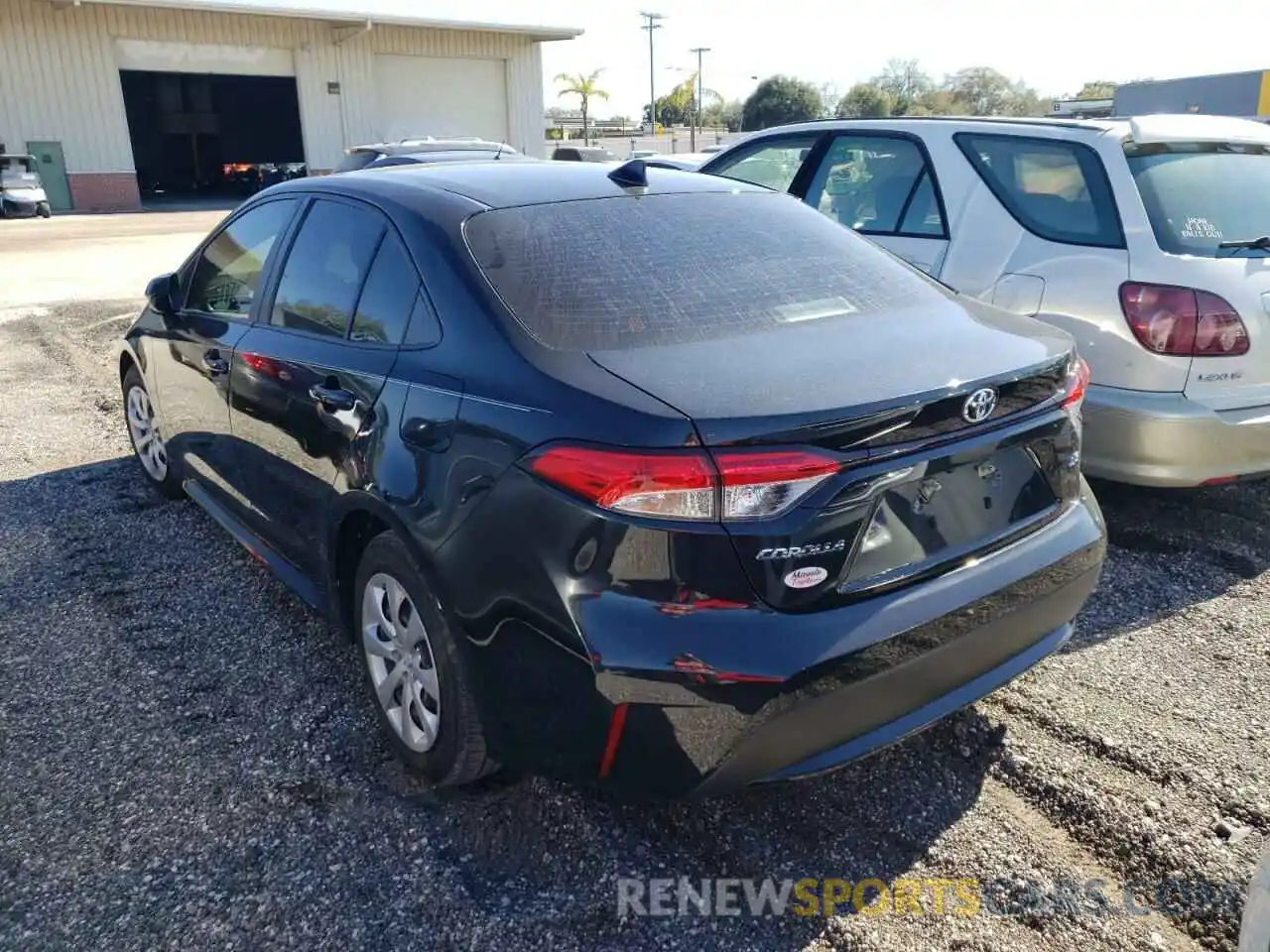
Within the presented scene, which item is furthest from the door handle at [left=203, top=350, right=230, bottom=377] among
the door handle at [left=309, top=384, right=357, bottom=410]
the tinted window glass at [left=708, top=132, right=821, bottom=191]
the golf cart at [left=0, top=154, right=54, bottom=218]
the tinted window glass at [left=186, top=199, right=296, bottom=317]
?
the golf cart at [left=0, top=154, right=54, bottom=218]

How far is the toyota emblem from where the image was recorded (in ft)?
7.38

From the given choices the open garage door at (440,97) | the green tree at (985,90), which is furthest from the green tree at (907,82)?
the open garage door at (440,97)

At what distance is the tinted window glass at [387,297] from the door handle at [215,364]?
0.97 metres

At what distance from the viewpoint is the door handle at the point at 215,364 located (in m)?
3.62

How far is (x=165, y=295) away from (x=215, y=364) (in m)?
0.92

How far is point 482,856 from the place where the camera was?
8.14 feet

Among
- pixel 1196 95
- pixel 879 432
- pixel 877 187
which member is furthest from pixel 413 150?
pixel 1196 95

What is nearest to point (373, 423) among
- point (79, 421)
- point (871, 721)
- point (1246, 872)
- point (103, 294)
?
point (871, 721)

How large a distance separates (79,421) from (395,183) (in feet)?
14.6

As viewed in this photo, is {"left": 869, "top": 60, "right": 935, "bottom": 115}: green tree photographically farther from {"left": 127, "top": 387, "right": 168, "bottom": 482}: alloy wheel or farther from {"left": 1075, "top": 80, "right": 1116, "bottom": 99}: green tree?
{"left": 127, "top": 387, "right": 168, "bottom": 482}: alloy wheel

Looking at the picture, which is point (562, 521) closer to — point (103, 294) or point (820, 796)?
point (820, 796)

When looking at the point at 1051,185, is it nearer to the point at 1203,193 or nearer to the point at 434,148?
the point at 1203,193

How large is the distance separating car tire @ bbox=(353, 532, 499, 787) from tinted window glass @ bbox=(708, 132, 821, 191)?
3.88 m

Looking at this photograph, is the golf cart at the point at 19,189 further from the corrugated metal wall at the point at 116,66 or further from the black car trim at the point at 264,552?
the black car trim at the point at 264,552
